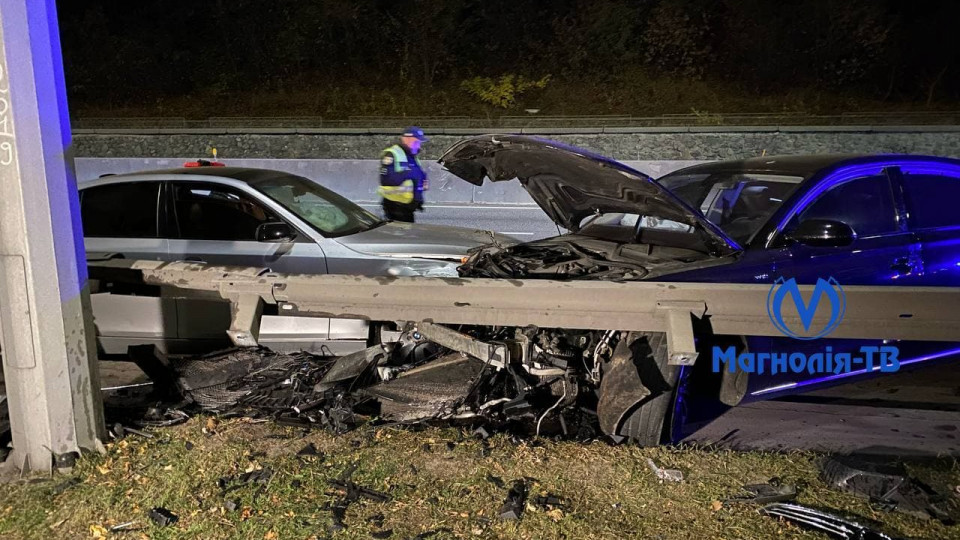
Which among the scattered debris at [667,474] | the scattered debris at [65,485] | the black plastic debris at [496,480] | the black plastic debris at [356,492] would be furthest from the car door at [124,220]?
the scattered debris at [667,474]

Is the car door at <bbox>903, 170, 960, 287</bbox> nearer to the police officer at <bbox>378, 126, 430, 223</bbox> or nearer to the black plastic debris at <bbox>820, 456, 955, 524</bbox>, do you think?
the black plastic debris at <bbox>820, 456, 955, 524</bbox>

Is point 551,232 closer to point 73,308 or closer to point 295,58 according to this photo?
point 73,308

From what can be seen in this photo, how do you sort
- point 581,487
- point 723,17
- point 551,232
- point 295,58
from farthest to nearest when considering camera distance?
point 295,58
point 723,17
point 551,232
point 581,487

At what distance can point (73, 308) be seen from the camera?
3.20m

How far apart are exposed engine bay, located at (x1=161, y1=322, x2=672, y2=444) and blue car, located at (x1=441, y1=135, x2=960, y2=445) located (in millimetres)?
19

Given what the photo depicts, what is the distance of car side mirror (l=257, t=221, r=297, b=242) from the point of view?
5.54 meters

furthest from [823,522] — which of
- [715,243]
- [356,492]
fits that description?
[356,492]

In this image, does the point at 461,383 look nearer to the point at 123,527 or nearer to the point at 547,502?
the point at 547,502

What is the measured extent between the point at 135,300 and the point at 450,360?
7.90ft

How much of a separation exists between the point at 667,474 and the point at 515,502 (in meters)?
0.86

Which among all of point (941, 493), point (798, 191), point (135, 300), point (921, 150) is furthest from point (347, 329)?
point (921, 150)

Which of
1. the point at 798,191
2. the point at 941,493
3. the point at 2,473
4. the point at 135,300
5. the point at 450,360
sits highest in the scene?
the point at 798,191

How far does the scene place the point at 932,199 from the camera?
4645 millimetres

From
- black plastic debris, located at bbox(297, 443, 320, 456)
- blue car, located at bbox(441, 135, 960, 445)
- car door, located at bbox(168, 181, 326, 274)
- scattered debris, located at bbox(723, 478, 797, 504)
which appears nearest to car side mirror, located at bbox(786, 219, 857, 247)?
blue car, located at bbox(441, 135, 960, 445)
